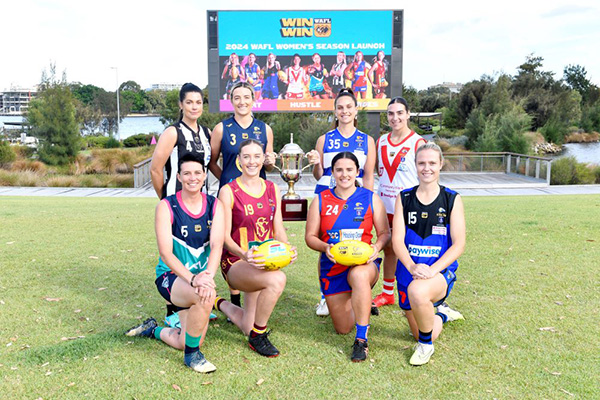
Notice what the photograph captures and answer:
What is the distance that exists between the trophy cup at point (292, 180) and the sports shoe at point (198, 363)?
5.09 feet

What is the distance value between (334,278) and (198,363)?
1.21 metres

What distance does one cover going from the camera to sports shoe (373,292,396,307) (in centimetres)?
467

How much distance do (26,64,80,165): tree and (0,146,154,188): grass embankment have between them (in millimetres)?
756

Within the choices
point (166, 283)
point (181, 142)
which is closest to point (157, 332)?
point (166, 283)

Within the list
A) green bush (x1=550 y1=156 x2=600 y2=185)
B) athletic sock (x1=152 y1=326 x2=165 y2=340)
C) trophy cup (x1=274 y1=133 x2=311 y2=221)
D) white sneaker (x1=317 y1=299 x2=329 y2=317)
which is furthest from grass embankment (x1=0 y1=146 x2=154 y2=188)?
athletic sock (x1=152 y1=326 x2=165 y2=340)

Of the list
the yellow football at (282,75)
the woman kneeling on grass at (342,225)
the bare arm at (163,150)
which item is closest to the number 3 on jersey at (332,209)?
the woman kneeling on grass at (342,225)

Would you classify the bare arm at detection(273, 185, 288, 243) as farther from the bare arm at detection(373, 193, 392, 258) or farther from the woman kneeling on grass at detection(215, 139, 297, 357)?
the bare arm at detection(373, 193, 392, 258)

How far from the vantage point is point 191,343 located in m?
3.34

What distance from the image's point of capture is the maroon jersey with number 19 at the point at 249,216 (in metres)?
3.85

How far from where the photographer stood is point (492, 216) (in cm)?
923

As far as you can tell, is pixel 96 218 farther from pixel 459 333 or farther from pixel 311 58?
pixel 311 58

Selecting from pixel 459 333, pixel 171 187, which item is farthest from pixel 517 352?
pixel 171 187

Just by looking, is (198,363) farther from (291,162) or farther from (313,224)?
(291,162)

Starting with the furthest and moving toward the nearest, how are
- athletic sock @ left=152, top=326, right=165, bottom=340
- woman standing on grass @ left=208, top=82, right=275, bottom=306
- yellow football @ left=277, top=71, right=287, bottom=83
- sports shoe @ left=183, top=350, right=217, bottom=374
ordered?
yellow football @ left=277, top=71, right=287, bottom=83 → woman standing on grass @ left=208, top=82, right=275, bottom=306 → athletic sock @ left=152, top=326, right=165, bottom=340 → sports shoe @ left=183, top=350, right=217, bottom=374
